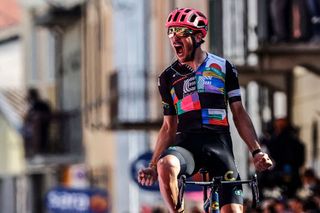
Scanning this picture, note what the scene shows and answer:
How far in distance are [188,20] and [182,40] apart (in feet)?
0.51

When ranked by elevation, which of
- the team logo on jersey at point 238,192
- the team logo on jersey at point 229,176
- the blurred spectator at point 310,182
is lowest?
the blurred spectator at point 310,182

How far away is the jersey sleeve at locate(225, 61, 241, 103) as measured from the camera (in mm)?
13695

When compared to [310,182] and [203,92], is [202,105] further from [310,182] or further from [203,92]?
[310,182]

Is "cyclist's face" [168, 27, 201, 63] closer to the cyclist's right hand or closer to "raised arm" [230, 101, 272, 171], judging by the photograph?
"raised arm" [230, 101, 272, 171]

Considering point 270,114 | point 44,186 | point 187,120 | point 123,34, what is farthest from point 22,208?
point 187,120

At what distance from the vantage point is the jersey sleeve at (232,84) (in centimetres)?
1370

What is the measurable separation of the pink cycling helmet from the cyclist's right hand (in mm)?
1118

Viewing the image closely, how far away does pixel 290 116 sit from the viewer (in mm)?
28484

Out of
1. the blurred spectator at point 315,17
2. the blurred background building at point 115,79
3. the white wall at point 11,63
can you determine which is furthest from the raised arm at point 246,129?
the white wall at point 11,63

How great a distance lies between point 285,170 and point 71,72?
101 feet

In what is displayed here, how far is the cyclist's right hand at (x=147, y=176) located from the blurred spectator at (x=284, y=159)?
9315 mm

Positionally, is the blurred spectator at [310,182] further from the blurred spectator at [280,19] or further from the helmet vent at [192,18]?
the helmet vent at [192,18]

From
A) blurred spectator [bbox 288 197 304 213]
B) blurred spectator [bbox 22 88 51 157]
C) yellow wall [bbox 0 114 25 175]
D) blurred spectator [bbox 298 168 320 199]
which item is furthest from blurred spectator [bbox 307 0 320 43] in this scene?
yellow wall [bbox 0 114 25 175]

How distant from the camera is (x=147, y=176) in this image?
13.8 metres
